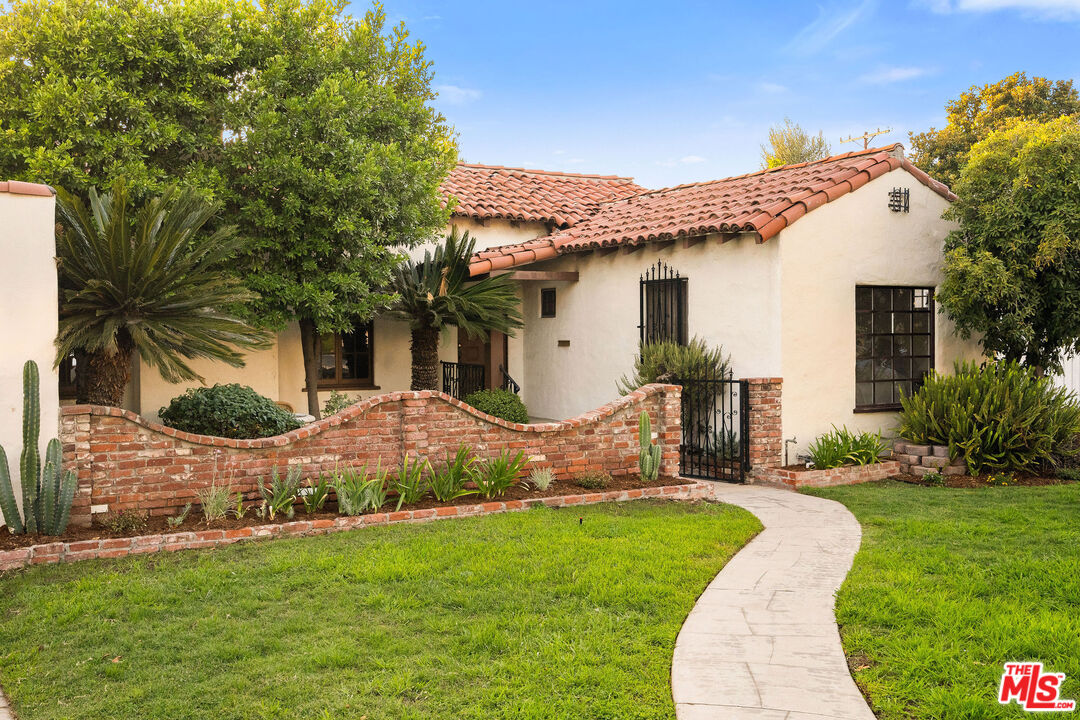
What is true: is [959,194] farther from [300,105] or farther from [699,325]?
[300,105]

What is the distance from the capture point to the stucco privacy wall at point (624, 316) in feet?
33.3

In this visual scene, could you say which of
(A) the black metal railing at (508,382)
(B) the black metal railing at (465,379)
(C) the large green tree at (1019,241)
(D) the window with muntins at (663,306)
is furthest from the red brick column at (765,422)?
(B) the black metal railing at (465,379)

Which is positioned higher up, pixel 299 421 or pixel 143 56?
pixel 143 56

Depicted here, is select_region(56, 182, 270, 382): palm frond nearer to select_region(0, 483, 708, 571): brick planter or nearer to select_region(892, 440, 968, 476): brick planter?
select_region(0, 483, 708, 571): brick planter

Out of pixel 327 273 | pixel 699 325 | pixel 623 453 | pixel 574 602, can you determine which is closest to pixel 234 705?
pixel 574 602

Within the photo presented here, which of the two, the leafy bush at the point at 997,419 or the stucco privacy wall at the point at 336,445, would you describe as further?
the leafy bush at the point at 997,419

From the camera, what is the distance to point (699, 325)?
11.0m

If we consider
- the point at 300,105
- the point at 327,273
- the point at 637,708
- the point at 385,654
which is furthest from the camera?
the point at 327,273

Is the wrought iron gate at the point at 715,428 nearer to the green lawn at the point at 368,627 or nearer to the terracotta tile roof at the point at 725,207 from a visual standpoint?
the terracotta tile roof at the point at 725,207

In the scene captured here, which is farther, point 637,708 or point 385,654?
point 385,654

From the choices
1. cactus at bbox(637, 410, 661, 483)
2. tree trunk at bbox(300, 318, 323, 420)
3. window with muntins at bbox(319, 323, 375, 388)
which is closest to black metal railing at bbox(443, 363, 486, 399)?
window with muntins at bbox(319, 323, 375, 388)

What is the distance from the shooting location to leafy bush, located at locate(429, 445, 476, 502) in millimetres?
7484

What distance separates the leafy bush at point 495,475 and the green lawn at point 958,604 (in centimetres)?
323

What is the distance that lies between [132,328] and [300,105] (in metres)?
3.82
